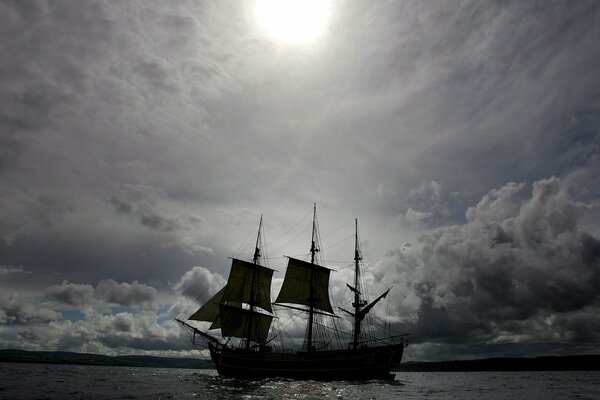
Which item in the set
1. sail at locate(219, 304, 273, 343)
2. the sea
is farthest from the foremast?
the sea

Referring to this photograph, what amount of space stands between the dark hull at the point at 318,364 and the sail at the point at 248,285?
38.3ft

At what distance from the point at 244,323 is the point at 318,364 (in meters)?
21.4

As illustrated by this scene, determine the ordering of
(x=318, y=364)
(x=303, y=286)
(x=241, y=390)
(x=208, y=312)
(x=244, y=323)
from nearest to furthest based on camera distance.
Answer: (x=241, y=390) → (x=318, y=364) → (x=208, y=312) → (x=244, y=323) → (x=303, y=286)

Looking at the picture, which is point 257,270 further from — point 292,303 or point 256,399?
point 256,399

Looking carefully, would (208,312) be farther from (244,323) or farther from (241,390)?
(241,390)

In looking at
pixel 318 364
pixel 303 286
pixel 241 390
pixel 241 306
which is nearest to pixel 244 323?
pixel 241 306

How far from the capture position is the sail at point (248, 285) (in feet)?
274

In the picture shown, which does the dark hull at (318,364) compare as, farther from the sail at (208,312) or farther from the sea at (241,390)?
the sail at (208,312)

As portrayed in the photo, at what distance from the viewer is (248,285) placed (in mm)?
85750

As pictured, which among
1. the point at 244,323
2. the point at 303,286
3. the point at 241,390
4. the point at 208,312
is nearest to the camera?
the point at 241,390

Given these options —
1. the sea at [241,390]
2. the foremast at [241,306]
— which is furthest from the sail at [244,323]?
the sea at [241,390]

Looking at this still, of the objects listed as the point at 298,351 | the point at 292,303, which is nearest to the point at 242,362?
the point at 298,351

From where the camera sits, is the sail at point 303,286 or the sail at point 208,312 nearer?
the sail at point 208,312

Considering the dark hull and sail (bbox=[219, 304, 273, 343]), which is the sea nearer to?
the dark hull
